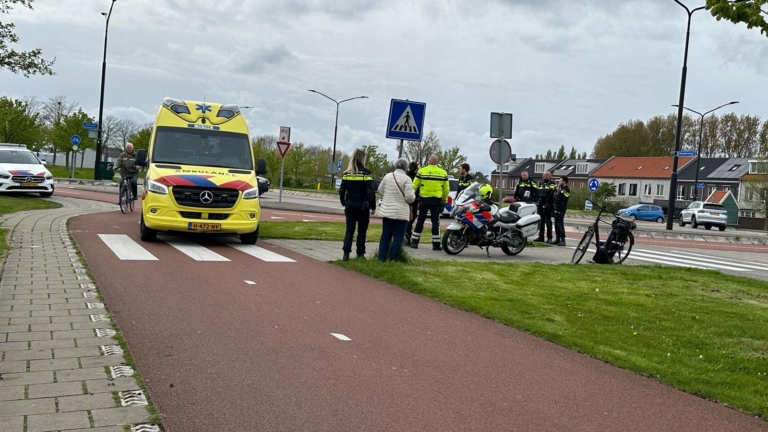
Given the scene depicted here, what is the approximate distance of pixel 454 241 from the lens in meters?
14.0

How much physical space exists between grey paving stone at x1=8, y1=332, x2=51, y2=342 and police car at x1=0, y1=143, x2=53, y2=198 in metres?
18.8

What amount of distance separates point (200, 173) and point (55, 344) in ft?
25.2

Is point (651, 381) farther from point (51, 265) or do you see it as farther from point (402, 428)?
point (51, 265)

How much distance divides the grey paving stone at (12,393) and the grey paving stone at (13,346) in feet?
3.23

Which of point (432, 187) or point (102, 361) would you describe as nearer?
point (102, 361)

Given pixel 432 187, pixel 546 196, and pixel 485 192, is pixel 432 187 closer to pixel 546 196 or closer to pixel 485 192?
pixel 485 192

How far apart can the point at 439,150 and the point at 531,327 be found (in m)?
70.0

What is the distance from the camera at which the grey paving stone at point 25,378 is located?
460 centimetres

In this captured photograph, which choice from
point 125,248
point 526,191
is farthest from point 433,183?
point 125,248

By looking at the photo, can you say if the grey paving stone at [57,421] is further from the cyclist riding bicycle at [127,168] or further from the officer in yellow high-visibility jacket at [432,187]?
the cyclist riding bicycle at [127,168]

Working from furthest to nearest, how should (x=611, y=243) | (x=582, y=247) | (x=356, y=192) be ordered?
(x=611, y=243), (x=582, y=247), (x=356, y=192)

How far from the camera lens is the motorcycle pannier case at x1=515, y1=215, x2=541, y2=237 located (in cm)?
1446

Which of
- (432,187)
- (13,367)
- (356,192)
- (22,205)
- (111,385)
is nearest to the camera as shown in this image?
(111,385)

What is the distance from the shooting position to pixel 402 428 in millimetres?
4168
